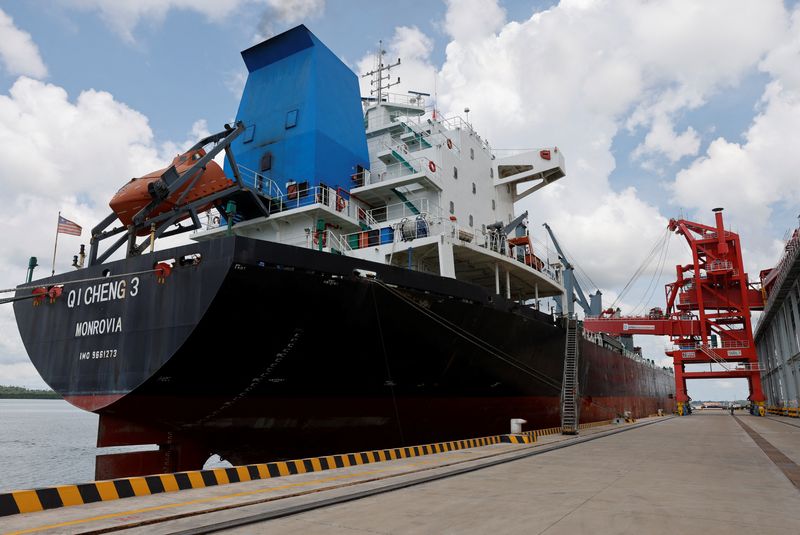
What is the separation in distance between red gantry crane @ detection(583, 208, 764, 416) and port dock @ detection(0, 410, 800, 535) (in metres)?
31.8

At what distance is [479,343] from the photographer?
43.9ft

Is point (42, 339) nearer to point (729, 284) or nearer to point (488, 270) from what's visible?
point (488, 270)

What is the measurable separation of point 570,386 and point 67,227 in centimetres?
1543

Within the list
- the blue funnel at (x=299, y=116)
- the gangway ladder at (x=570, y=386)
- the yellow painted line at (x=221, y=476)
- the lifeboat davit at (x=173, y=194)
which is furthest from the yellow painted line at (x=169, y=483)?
the gangway ladder at (x=570, y=386)

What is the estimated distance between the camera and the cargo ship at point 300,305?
9133 mm

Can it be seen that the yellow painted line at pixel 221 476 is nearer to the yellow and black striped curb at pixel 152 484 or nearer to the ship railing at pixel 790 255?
the yellow and black striped curb at pixel 152 484

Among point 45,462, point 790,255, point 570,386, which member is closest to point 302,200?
point 570,386

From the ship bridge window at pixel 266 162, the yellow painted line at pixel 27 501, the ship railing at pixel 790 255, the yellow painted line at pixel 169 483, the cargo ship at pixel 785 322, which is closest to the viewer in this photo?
the yellow painted line at pixel 27 501

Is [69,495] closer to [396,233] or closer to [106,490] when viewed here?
[106,490]

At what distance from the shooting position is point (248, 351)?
9.23 meters

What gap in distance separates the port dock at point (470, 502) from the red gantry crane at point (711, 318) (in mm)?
31794

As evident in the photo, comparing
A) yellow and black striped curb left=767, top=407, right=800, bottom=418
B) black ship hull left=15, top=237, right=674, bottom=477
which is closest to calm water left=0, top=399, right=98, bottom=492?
black ship hull left=15, top=237, right=674, bottom=477

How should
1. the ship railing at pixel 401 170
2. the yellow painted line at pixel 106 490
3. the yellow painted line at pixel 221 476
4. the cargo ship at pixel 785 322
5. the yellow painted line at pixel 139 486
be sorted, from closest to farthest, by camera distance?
the yellow painted line at pixel 106 490, the yellow painted line at pixel 139 486, the yellow painted line at pixel 221 476, the ship railing at pixel 401 170, the cargo ship at pixel 785 322

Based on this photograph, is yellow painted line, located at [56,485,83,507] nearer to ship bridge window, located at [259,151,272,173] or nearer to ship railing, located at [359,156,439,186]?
ship bridge window, located at [259,151,272,173]
